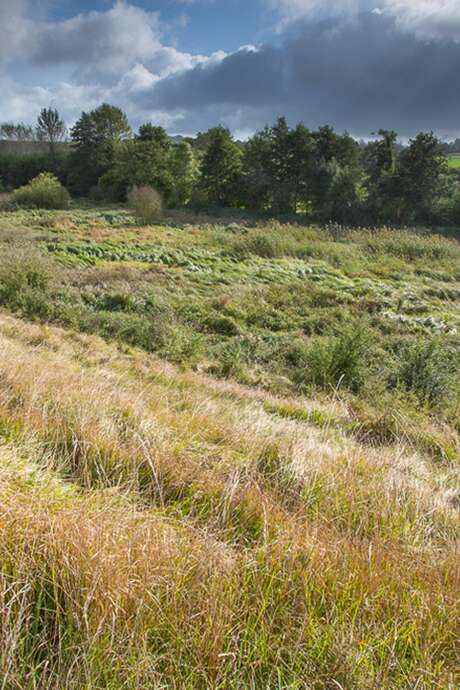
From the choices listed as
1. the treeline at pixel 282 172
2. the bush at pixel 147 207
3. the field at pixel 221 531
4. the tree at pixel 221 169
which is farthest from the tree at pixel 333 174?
the field at pixel 221 531

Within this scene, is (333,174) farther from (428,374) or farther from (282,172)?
(428,374)

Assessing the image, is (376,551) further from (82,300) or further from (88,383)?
(82,300)

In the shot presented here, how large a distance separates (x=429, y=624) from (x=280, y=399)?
3930mm

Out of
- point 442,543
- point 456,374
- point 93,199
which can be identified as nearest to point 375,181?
point 93,199

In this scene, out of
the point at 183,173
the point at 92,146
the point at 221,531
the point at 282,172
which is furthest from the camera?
the point at 92,146

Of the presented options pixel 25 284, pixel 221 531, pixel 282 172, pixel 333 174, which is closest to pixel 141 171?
pixel 282 172

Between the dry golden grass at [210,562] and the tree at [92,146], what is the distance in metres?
47.2

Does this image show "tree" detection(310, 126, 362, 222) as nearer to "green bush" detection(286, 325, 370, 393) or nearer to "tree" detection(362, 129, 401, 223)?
"tree" detection(362, 129, 401, 223)

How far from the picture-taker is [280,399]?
5309 mm

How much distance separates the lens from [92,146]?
43594 millimetres

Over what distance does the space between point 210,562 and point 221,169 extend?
39745mm

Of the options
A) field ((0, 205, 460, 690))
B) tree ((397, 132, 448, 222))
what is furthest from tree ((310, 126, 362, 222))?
field ((0, 205, 460, 690))

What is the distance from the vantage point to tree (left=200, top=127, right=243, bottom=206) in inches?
1425

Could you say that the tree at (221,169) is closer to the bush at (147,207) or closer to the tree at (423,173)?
the bush at (147,207)
